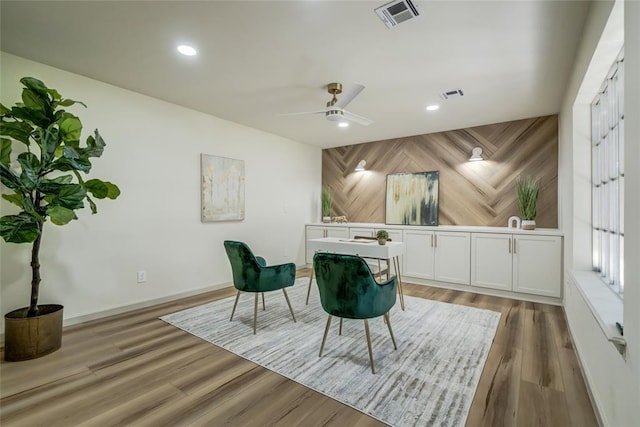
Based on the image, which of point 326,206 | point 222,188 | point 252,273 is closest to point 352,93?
point 252,273

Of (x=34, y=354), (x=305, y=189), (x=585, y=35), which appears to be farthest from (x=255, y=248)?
(x=585, y=35)

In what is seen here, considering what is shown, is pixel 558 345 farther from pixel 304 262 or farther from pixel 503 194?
pixel 304 262

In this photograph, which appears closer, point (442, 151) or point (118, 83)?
point (118, 83)

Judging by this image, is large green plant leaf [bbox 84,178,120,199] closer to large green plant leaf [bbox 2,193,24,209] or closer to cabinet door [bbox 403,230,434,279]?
large green plant leaf [bbox 2,193,24,209]

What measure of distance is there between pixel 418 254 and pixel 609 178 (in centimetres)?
277

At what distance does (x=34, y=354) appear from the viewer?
2379mm

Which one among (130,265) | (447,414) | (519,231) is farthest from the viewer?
(519,231)

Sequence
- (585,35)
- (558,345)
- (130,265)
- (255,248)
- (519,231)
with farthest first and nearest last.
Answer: (255,248)
(519,231)
(130,265)
(558,345)
(585,35)

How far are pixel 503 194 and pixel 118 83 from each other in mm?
5333

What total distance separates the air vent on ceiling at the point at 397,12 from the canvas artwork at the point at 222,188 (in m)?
3.02

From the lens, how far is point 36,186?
2.30m

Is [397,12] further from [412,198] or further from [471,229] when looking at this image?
[412,198]

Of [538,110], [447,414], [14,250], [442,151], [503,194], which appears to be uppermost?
[538,110]

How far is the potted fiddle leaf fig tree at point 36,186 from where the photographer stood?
7.43 ft
